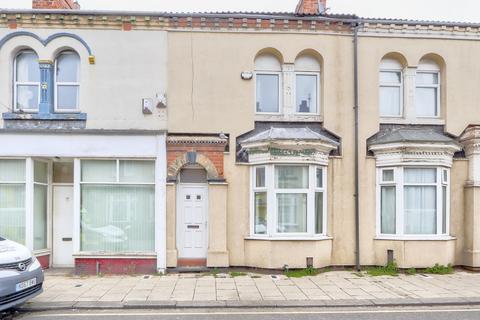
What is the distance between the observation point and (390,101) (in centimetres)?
1130

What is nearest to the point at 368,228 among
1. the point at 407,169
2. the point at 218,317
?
the point at 407,169

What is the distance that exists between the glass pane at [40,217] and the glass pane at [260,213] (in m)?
5.69

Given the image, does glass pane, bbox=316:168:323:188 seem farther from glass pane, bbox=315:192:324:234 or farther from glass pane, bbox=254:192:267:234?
glass pane, bbox=254:192:267:234

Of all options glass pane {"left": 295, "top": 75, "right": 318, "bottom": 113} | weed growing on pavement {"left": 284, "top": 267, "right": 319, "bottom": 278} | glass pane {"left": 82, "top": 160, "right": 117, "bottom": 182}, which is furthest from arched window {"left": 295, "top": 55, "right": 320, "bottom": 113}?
glass pane {"left": 82, "top": 160, "right": 117, "bottom": 182}

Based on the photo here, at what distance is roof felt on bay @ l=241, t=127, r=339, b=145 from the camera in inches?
398

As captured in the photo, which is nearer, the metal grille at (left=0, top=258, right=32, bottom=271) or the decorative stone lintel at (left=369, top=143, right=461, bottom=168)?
the metal grille at (left=0, top=258, right=32, bottom=271)

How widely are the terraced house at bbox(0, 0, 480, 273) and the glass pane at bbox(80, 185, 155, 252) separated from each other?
1.4 inches

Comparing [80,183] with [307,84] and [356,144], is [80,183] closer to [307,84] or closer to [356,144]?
[307,84]

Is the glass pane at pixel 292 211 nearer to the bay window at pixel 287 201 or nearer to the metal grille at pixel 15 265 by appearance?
the bay window at pixel 287 201

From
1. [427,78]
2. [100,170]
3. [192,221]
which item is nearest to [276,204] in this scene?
[192,221]

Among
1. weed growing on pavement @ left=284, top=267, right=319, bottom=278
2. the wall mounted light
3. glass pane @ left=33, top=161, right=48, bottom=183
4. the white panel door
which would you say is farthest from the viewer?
the white panel door

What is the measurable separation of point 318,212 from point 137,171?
493 centimetres

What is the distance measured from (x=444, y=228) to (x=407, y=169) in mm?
1880

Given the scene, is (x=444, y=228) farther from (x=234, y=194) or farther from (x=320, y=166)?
(x=234, y=194)
